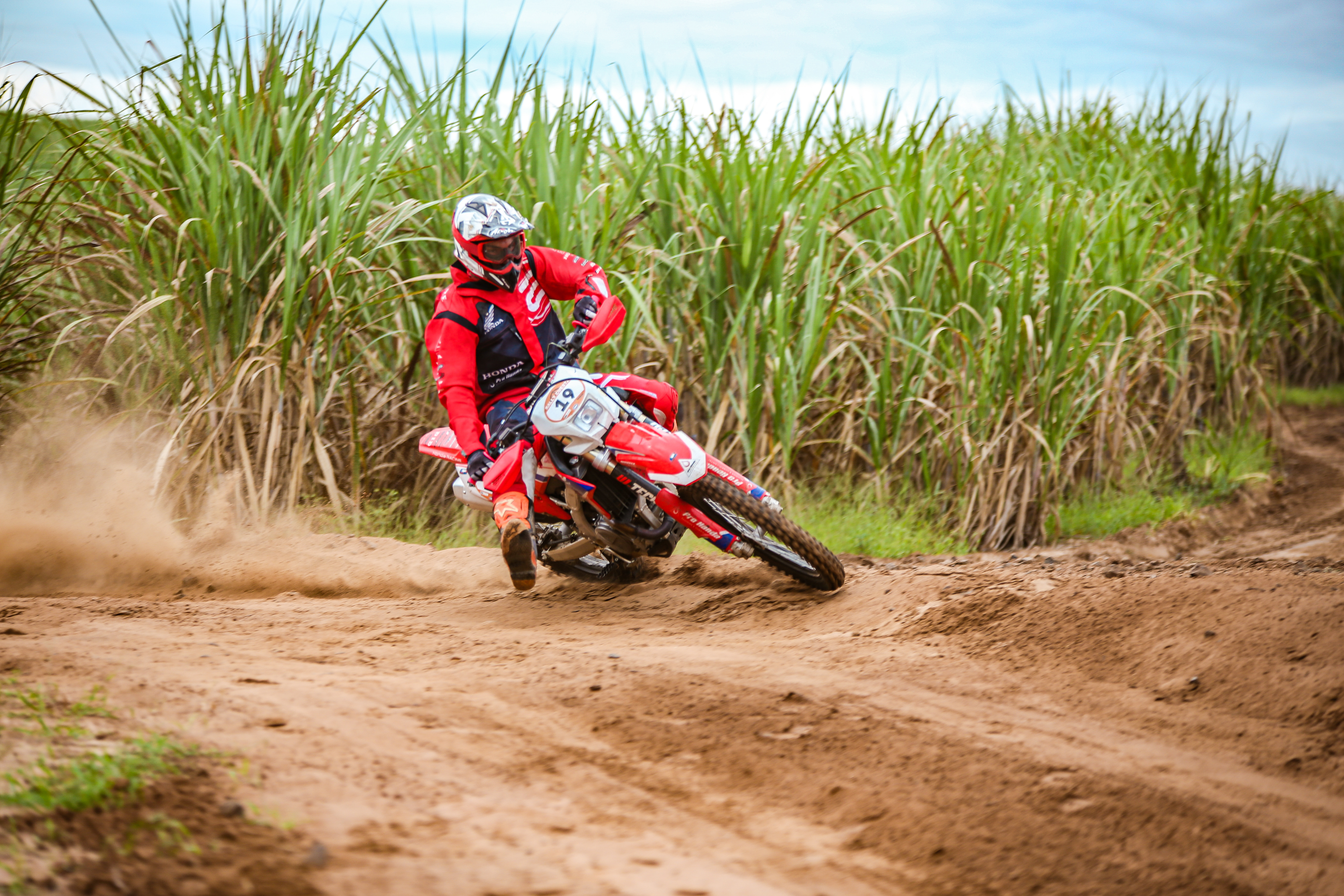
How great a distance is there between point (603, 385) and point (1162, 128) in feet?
23.9

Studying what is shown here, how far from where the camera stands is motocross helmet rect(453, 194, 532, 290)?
13.2ft

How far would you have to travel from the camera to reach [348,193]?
206 inches

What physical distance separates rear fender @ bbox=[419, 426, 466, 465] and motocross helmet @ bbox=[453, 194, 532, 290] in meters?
0.72

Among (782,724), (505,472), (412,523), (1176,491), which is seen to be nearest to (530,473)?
(505,472)

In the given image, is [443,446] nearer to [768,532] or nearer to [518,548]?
[518,548]

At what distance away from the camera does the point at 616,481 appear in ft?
13.6

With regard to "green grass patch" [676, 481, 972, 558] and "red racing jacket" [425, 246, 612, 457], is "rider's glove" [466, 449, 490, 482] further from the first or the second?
"green grass patch" [676, 481, 972, 558]

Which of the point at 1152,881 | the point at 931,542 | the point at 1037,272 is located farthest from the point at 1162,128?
the point at 1152,881

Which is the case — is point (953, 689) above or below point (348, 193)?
below

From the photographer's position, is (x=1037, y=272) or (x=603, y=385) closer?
(x=603, y=385)

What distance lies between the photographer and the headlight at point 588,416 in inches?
152

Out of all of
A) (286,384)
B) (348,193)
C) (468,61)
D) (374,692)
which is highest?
(468,61)

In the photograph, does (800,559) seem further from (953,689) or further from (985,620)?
(953,689)

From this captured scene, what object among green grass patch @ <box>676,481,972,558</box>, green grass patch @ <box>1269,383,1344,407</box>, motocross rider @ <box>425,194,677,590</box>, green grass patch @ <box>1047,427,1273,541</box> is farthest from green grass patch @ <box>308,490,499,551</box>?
green grass patch @ <box>1269,383,1344,407</box>
